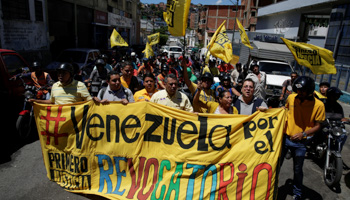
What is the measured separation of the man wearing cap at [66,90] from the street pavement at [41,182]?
1.35 metres

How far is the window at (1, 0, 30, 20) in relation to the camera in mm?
12148

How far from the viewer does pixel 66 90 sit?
427cm

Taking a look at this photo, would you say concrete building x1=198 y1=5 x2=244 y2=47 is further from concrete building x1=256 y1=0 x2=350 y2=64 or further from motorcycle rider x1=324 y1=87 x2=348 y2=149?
motorcycle rider x1=324 y1=87 x2=348 y2=149

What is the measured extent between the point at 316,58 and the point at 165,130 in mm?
3266

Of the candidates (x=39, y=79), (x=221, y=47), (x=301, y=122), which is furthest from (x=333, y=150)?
(x=39, y=79)

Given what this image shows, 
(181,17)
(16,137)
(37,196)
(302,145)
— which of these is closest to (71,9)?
(16,137)

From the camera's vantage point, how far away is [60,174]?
13.4 ft

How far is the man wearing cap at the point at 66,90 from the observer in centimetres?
420

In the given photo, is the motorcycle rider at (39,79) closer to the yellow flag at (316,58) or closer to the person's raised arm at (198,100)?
the person's raised arm at (198,100)

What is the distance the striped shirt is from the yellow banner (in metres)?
0.19

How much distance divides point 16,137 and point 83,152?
3159 millimetres

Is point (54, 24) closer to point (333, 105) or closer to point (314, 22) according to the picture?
point (333, 105)

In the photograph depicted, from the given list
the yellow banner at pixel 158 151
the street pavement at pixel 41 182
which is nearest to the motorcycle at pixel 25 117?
the street pavement at pixel 41 182

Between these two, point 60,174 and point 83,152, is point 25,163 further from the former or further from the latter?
point 83,152
